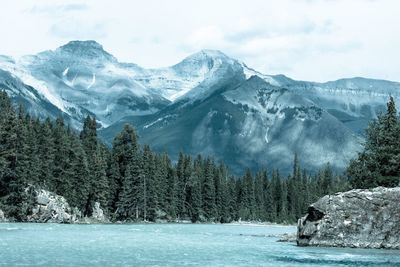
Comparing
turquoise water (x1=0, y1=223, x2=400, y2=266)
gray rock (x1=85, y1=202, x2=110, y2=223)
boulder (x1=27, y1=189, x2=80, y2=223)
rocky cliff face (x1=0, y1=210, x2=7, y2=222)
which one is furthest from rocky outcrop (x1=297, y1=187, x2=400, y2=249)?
gray rock (x1=85, y1=202, x2=110, y2=223)

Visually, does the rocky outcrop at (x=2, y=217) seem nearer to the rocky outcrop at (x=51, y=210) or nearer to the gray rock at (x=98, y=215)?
the rocky outcrop at (x=51, y=210)

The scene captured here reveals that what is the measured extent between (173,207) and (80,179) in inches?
1694

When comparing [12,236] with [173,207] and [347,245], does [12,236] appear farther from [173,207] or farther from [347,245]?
[173,207]

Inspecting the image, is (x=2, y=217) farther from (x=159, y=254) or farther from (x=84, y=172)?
(x=159, y=254)

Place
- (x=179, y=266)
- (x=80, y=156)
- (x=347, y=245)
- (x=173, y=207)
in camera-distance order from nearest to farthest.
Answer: (x=179, y=266)
(x=347, y=245)
(x=80, y=156)
(x=173, y=207)

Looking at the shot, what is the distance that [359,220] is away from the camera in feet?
259

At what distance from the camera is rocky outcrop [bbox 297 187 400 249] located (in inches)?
3071

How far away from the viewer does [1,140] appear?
127m

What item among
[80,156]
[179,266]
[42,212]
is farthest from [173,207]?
[179,266]

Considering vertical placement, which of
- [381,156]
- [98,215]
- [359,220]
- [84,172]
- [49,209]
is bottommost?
[98,215]

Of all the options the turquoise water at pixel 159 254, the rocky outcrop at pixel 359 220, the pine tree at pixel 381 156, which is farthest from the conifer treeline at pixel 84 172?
the turquoise water at pixel 159 254

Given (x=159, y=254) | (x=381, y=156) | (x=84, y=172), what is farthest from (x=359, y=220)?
(x=84, y=172)

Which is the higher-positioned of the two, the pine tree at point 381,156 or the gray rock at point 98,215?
the pine tree at point 381,156

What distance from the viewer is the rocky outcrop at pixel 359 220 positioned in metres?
78.0
